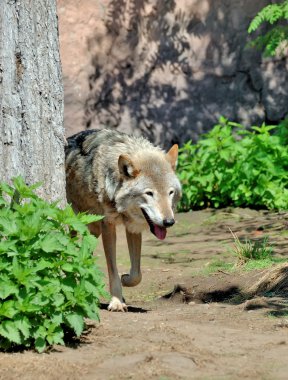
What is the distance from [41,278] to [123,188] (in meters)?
2.85

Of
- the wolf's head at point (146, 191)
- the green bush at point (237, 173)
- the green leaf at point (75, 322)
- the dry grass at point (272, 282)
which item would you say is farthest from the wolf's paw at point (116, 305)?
the green bush at point (237, 173)

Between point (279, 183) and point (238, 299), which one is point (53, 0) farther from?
point (279, 183)

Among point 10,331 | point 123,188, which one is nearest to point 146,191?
point 123,188

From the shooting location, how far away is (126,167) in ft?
26.1

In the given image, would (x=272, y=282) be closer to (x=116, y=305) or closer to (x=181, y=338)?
(x=116, y=305)

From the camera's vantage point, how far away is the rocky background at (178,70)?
47.3 ft

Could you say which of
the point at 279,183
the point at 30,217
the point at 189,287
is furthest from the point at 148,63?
the point at 30,217

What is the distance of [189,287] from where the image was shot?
8.52 meters

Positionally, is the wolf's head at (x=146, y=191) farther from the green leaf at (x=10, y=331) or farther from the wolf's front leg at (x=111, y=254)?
the green leaf at (x=10, y=331)

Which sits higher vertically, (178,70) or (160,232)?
(178,70)

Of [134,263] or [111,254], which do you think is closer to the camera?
[111,254]

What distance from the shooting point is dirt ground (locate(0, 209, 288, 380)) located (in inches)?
198

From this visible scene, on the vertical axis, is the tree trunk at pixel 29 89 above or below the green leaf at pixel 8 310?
above

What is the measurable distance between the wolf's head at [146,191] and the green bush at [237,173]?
4.17m
